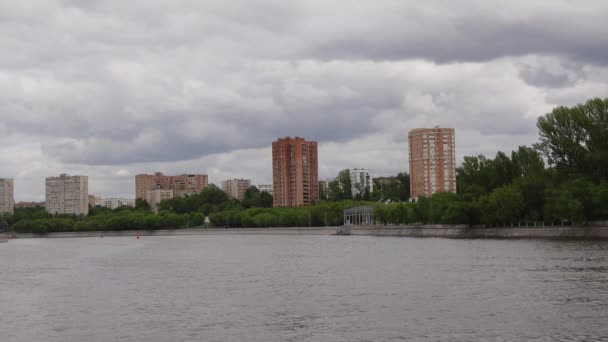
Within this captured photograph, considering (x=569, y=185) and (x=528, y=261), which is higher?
(x=569, y=185)

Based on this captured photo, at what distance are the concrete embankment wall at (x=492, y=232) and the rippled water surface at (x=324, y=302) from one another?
3421 cm

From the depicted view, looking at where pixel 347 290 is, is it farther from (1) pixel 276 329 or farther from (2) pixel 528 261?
(2) pixel 528 261

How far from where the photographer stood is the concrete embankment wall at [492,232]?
101 metres

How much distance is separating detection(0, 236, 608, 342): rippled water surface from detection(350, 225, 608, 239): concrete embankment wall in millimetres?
34209

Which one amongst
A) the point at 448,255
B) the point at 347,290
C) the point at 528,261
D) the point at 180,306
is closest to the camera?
the point at 180,306

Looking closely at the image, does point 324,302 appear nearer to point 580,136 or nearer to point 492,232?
point 580,136

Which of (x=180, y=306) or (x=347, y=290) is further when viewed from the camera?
(x=347, y=290)

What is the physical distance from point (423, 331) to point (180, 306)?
44.8 feet

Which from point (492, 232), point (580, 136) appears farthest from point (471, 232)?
point (580, 136)

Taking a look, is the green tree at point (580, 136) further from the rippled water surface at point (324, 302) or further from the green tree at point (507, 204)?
the rippled water surface at point (324, 302)

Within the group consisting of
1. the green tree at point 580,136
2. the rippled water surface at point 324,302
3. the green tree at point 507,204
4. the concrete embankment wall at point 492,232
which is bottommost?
the rippled water surface at point 324,302

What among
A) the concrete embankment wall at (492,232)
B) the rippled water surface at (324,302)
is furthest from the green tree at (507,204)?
the rippled water surface at (324,302)

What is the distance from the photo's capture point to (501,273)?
53.2m

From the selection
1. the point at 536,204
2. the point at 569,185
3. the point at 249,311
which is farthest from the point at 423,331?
the point at 536,204
